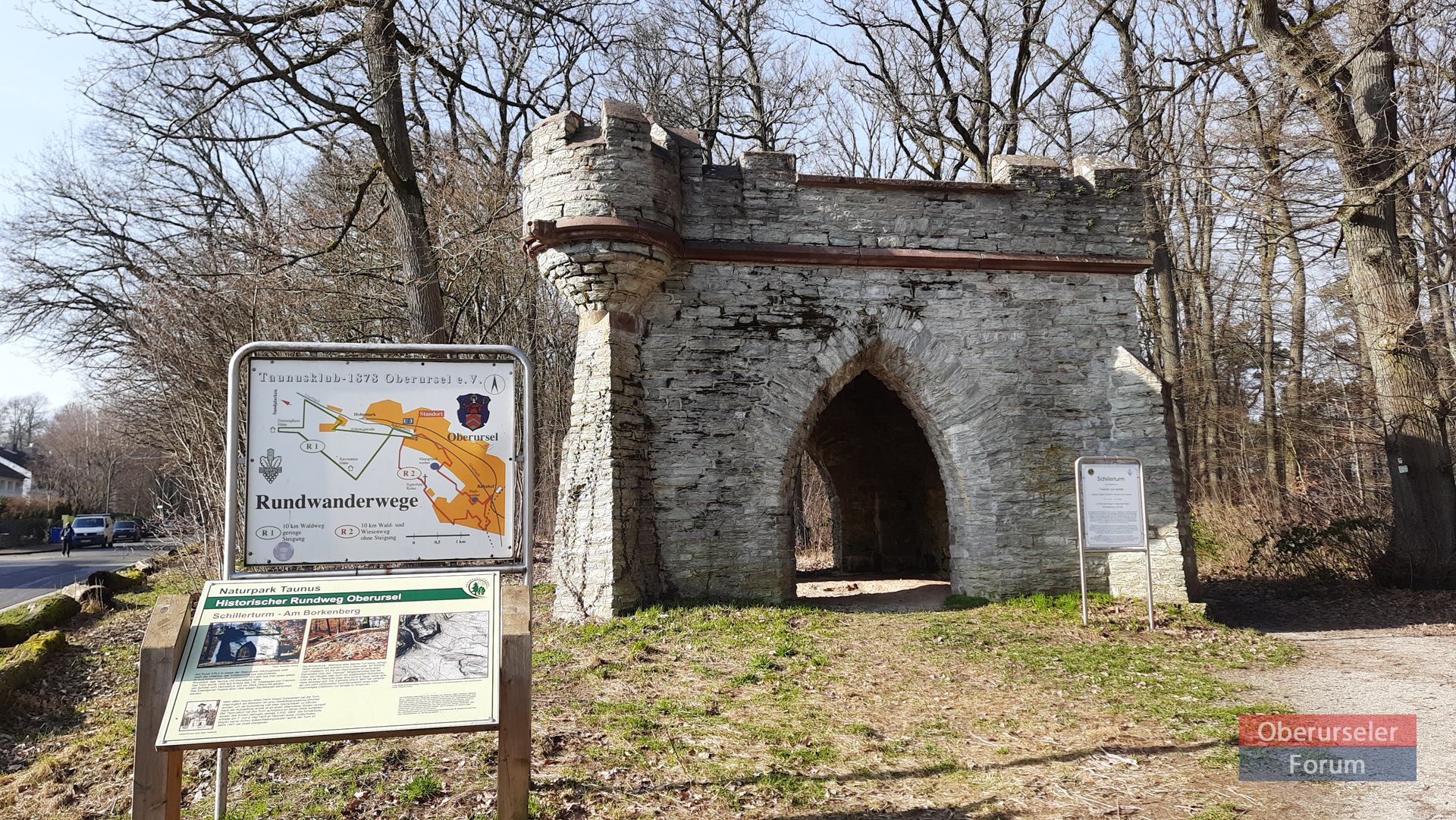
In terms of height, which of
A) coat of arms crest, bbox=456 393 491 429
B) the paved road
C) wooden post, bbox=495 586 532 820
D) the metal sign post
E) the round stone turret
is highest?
the round stone turret

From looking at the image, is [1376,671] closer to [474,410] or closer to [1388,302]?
[1388,302]

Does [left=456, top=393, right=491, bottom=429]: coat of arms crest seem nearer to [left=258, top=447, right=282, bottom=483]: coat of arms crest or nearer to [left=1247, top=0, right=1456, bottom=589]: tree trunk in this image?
[left=258, top=447, right=282, bottom=483]: coat of arms crest

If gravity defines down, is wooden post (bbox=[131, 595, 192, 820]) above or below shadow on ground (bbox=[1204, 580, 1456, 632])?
above

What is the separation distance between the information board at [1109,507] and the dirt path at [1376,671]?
1.73 m

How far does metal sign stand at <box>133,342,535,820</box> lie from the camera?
3.19 metres

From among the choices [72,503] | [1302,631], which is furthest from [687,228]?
[72,503]

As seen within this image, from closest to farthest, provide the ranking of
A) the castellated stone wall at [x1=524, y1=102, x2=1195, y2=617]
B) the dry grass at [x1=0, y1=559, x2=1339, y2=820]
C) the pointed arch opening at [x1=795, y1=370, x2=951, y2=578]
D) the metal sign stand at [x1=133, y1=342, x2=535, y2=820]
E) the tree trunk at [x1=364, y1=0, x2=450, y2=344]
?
1. the metal sign stand at [x1=133, y1=342, x2=535, y2=820]
2. the dry grass at [x1=0, y1=559, x2=1339, y2=820]
3. the castellated stone wall at [x1=524, y1=102, x2=1195, y2=617]
4. the tree trunk at [x1=364, y1=0, x2=450, y2=344]
5. the pointed arch opening at [x1=795, y1=370, x2=951, y2=578]

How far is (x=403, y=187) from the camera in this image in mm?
10836

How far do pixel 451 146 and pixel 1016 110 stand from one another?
444 inches

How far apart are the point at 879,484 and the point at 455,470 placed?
451 inches

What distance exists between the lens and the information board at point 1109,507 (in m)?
8.43

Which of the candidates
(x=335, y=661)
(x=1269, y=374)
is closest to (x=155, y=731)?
(x=335, y=661)

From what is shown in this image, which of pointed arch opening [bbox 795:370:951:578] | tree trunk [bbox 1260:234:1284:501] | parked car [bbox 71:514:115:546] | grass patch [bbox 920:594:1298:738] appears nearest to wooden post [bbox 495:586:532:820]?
grass patch [bbox 920:594:1298:738]

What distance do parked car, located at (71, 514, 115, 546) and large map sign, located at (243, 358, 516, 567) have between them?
109 ft
